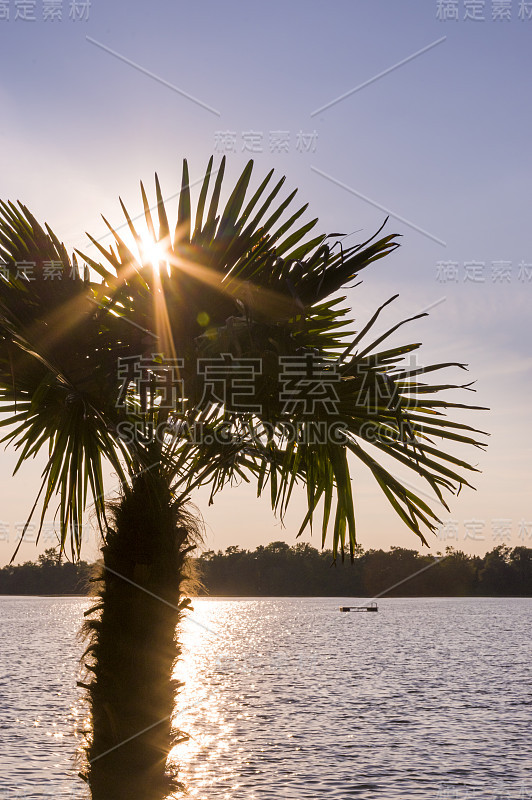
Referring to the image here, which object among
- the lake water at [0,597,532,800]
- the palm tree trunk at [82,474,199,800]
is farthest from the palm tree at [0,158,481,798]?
the lake water at [0,597,532,800]

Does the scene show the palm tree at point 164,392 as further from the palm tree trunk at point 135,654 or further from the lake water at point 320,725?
the lake water at point 320,725

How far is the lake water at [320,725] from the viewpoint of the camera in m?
23.4

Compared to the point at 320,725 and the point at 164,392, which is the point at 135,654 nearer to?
the point at 164,392

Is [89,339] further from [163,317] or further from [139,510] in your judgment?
[139,510]

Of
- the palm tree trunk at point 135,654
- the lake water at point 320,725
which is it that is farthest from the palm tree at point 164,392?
the lake water at point 320,725

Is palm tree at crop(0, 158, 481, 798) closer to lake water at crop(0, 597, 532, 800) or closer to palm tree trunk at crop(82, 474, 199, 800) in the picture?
palm tree trunk at crop(82, 474, 199, 800)

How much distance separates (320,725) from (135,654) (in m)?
32.0

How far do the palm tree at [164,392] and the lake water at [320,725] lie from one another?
1.96 metres

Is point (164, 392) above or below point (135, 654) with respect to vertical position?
above

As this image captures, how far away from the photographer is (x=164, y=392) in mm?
6641

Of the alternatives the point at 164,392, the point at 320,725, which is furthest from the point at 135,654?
the point at 320,725

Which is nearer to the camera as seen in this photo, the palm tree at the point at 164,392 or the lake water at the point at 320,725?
the palm tree at the point at 164,392

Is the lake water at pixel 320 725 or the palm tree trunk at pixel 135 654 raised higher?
the palm tree trunk at pixel 135 654

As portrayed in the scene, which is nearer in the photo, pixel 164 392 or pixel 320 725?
pixel 164 392
